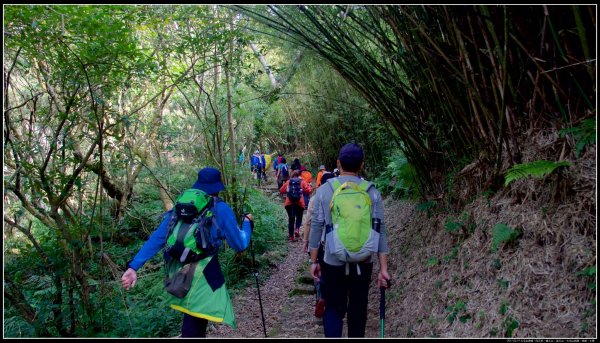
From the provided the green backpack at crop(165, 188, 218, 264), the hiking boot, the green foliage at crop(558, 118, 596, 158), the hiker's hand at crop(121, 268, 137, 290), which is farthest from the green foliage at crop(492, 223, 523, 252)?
the hiker's hand at crop(121, 268, 137, 290)

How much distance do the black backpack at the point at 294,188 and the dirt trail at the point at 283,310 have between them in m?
1.36

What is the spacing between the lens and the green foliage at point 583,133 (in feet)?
7.68

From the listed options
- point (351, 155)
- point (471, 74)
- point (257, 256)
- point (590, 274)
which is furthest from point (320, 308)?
point (257, 256)

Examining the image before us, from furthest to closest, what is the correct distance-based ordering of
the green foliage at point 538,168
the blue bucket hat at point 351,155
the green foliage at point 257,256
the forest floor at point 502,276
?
the green foliage at point 257,256
the blue bucket hat at point 351,155
the green foliage at point 538,168
the forest floor at point 502,276

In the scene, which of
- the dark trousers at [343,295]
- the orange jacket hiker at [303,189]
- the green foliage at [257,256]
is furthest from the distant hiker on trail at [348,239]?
the orange jacket hiker at [303,189]

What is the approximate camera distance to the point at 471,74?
9.89ft

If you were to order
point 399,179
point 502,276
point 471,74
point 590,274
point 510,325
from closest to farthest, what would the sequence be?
point 590,274 → point 510,325 → point 502,276 → point 471,74 → point 399,179

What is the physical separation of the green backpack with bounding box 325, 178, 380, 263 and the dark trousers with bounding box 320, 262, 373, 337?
0.46 feet

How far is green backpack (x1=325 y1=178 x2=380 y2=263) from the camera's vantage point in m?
2.39

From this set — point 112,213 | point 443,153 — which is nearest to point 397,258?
point 443,153

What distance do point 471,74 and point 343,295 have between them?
194cm

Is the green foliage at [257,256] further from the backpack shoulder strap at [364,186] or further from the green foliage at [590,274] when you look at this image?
the green foliage at [590,274]

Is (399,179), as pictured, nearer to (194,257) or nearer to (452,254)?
(452,254)

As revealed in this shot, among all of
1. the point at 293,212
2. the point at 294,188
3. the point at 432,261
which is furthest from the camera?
the point at 293,212
